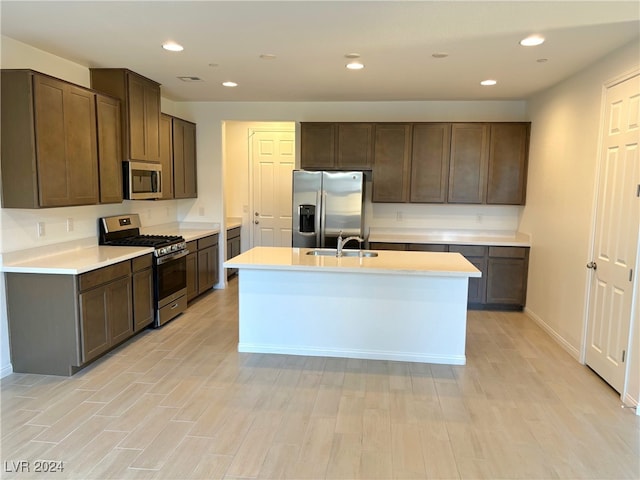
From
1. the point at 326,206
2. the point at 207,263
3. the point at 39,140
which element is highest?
the point at 39,140

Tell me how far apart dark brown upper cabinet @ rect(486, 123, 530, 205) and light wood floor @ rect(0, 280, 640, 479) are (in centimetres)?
220

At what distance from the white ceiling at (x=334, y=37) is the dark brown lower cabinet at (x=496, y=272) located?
1.92m

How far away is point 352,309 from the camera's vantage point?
3883mm

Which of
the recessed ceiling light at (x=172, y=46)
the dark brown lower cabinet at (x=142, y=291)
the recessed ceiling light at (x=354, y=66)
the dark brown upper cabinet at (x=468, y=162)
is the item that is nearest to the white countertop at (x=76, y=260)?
the dark brown lower cabinet at (x=142, y=291)

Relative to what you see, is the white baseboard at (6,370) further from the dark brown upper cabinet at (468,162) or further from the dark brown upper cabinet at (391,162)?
the dark brown upper cabinet at (468,162)

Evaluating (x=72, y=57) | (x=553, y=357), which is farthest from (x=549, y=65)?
(x=72, y=57)

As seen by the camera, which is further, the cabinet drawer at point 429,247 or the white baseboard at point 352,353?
the cabinet drawer at point 429,247

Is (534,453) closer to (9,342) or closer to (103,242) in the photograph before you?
(9,342)

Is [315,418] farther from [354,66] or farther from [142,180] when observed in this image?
[142,180]

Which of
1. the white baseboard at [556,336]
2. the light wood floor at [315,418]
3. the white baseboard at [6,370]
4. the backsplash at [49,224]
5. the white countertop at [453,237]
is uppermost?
the backsplash at [49,224]

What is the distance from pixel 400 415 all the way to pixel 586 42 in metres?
3.09

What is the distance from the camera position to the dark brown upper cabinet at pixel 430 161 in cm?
559

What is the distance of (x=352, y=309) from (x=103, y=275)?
2.14m

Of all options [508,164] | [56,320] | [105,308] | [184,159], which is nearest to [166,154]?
[184,159]
